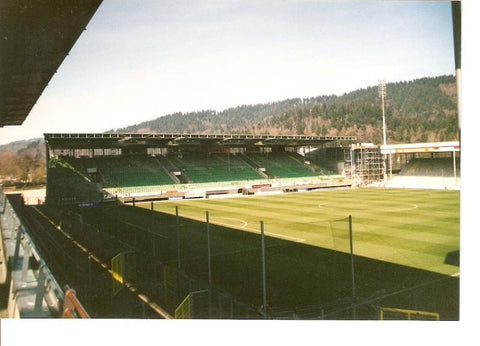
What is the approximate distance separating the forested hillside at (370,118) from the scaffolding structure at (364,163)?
29.5 metres

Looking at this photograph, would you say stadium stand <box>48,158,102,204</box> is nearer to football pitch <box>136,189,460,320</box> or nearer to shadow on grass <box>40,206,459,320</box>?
football pitch <box>136,189,460,320</box>

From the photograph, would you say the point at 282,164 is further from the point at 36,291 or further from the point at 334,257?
the point at 36,291

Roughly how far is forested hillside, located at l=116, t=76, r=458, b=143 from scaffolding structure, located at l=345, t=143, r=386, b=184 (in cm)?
2955

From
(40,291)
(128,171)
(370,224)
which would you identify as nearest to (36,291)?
(40,291)

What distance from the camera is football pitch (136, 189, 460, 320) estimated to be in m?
10.3

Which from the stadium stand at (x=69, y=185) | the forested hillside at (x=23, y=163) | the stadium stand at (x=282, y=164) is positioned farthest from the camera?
the stadium stand at (x=282, y=164)

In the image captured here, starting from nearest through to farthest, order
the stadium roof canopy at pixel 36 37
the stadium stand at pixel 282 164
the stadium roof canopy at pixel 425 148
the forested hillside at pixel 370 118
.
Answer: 1. the stadium roof canopy at pixel 36 37
2. the stadium roof canopy at pixel 425 148
3. the stadium stand at pixel 282 164
4. the forested hillside at pixel 370 118

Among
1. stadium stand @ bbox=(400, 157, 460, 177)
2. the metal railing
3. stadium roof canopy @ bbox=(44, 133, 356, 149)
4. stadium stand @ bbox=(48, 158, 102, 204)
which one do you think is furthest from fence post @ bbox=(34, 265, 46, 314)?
stadium stand @ bbox=(400, 157, 460, 177)

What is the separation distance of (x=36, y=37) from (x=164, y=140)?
36.0 metres

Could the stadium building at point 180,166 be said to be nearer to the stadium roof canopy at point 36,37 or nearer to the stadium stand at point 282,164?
the stadium stand at point 282,164

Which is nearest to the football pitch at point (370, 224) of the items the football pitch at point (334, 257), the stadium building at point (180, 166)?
the football pitch at point (334, 257)

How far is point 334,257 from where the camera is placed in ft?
46.7

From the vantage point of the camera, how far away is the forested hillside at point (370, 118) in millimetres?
94500

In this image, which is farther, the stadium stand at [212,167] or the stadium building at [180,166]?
the stadium stand at [212,167]
